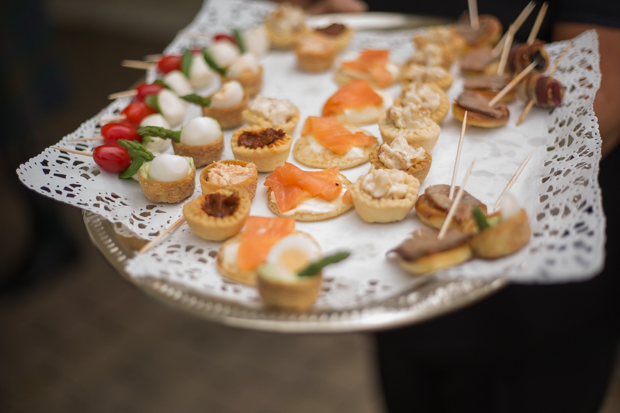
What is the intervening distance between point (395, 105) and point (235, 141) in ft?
3.16

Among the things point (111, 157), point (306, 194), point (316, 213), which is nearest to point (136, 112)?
point (111, 157)

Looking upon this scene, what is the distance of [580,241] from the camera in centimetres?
183

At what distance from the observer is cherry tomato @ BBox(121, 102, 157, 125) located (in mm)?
2893

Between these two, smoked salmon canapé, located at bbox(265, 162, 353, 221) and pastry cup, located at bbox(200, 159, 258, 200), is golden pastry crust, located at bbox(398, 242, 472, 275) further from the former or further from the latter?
pastry cup, located at bbox(200, 159, 258, 200)

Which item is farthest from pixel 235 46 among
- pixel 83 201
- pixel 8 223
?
pixel 8 223

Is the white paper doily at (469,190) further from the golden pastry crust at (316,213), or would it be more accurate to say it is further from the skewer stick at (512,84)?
the skewer stick at (512,84)

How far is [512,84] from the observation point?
3023 mm

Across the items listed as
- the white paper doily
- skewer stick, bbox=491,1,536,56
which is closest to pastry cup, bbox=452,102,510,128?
the white paper doily

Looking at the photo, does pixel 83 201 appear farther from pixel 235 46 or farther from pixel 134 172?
pixel 235 46

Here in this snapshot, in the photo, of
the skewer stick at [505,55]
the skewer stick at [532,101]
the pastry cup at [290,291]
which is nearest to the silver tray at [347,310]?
the pastry cup at [290,291]

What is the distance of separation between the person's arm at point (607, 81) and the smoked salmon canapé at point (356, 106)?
1.24 metres

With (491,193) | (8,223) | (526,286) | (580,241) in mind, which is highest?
(580,241)

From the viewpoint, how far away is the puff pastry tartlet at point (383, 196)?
7.34 feet

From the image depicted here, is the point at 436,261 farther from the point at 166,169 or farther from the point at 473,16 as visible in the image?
the point at 473,16
